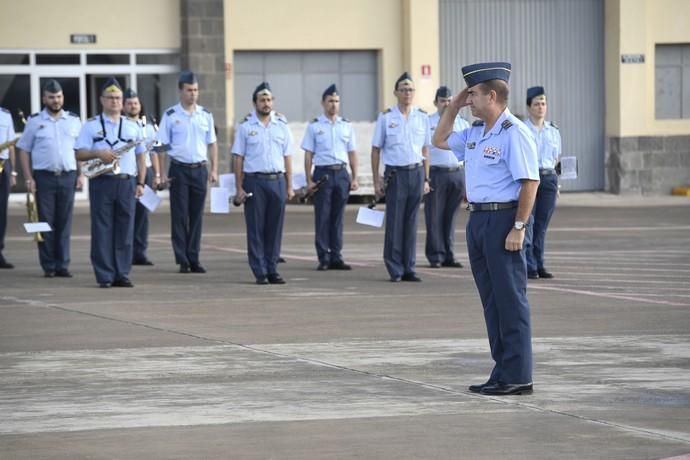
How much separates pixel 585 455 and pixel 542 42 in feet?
86.1

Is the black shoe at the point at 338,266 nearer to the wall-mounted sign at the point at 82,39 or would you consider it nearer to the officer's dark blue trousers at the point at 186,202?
the officer's dark blue trousers at the point at 186,202

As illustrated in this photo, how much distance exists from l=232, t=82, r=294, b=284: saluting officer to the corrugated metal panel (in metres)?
16.2

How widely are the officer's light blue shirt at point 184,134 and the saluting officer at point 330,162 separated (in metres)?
1.23

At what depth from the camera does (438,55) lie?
32.6m

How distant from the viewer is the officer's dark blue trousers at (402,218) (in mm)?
17141

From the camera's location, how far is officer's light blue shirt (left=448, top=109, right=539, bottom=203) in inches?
391

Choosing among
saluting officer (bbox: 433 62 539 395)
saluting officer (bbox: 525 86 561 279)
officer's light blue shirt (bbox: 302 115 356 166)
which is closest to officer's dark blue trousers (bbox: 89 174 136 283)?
officer's light blue shirt (bbox: 302 115 356 166)

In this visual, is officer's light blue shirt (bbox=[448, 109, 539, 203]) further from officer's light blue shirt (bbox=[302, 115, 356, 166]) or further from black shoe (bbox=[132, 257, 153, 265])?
black shoe (bbox=[132, 257, 153, 265])

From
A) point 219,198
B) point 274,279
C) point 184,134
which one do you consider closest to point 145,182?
point 184,134

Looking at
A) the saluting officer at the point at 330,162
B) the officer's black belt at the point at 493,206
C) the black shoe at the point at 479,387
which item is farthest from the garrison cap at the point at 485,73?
Result: the saluting officer at the point at 330,162

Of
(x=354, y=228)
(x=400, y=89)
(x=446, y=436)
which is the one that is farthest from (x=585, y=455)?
(x=354, y=228)

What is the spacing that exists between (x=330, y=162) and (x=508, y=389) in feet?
32.0

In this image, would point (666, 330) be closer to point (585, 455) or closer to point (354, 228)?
point (585, 455)

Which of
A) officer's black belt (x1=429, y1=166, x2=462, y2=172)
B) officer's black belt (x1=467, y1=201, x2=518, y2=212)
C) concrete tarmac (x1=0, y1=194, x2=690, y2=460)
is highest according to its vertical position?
officer's black belt (x1=429, y1=166, x2=462, y2=172)
